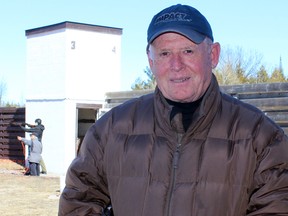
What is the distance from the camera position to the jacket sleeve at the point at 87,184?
241 centimetres

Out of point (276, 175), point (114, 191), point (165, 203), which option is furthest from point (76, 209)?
point (276, 175)

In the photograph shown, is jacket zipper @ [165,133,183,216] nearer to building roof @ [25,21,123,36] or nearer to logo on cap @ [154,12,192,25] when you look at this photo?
logo on cap @ [154,12,192,25]

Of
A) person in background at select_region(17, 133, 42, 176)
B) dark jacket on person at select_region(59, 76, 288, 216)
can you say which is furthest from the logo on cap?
person in background at select_region(17, 133, 42, 176)

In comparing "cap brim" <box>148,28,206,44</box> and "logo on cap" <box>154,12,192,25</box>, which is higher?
Result: "logo on cap" <box>154,12,192,25</box>

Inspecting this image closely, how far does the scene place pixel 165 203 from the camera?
7.23 ft

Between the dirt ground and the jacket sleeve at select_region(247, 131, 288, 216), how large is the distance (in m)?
8.03

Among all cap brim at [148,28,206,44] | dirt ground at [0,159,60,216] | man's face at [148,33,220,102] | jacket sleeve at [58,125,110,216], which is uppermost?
cap brim at [148,28,206,44]

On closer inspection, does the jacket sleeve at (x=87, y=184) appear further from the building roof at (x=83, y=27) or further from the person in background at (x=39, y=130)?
the person in background at (x=39, y=130)

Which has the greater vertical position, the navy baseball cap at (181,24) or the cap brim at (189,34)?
the navy baseball cap at (181,24)

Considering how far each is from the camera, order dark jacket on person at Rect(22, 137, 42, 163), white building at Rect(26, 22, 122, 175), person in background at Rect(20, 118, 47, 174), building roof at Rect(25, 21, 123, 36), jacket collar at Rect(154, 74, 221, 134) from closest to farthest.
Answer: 1. jacket collar at Rect(154, 74, 221, 134)
2. dark jacket on person at Rect(22, 137, 42, 163)
3. building roof at Rect(25, 21, 123, 36)
4. white building at Rect(26, 22, 122, 175)
5. person in background at Rect(20, 118, 47, 174)

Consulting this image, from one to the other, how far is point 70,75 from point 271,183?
14797mm

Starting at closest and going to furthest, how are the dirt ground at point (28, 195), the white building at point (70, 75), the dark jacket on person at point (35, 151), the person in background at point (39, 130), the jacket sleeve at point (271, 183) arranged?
the jacket sleeve at point (271, 183)
the dirt ground at point (28, 195)
the dark jacket on person at point (35, 151)
the white building at point (70, 75)
the person in background at point (39, 130)

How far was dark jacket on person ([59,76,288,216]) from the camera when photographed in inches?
85.7

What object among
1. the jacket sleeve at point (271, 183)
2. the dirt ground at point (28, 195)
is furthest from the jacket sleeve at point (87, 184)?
the dirt ground at point (28, 195)
